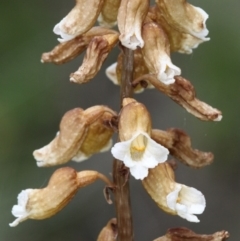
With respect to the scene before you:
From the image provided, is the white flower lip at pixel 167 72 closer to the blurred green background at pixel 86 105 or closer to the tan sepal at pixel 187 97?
the tan sepal at pixel 187 97

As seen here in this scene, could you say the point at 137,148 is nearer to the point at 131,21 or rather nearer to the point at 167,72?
the point at 167,72

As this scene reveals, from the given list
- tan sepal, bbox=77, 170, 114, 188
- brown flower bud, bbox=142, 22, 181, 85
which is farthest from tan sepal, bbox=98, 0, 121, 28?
tan sepal, bbox=77, 170, 114, 188

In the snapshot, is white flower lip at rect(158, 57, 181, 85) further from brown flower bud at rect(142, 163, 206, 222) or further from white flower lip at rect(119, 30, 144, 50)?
brown flower bud at rect(142, 163, 206, 222)

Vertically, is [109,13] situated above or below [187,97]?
above

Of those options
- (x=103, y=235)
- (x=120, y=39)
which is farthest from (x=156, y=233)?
(x=120, y=39)

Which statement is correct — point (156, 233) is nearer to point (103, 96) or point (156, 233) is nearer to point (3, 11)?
point (103, 96)

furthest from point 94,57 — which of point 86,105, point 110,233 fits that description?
point 86,105
